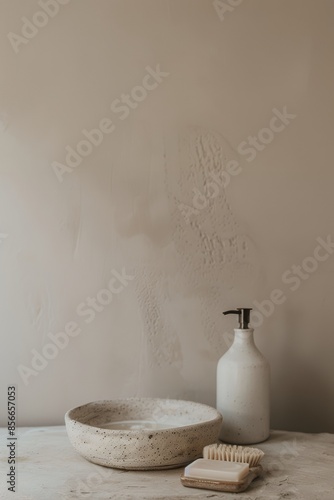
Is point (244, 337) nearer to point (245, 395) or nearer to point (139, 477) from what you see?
point (245, 395)

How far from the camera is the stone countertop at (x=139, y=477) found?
945mm

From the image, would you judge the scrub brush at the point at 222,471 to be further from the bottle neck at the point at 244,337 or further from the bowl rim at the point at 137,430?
the bottle neck at the point at 244,337

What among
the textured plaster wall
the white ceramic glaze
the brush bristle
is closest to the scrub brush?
the brush bristle

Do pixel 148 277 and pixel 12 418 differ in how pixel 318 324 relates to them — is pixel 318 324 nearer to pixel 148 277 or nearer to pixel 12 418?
pixel 148 277

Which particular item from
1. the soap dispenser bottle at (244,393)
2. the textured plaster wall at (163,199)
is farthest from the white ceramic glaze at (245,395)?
the textured plaster wall at (163,199)

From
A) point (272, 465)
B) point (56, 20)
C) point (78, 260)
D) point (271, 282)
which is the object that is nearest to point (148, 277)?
point (78, 260)

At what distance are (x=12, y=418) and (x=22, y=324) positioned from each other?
0.21m

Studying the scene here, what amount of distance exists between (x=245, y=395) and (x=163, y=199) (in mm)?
472

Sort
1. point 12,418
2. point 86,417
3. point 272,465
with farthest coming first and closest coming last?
point 12,418
point 86,417
point 272,465

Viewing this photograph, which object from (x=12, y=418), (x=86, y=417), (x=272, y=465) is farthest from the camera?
(x=12, y=418)

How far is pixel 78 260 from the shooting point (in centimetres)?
142

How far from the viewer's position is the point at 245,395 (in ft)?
4.06

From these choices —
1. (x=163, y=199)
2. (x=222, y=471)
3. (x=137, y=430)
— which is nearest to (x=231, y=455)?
(x=222, y=471)

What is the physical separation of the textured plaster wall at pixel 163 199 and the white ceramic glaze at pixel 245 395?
0.55 feet
